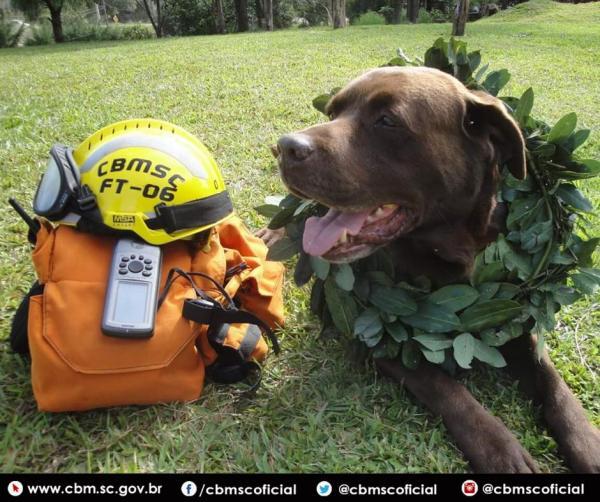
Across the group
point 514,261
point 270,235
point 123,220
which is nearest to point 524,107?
point 514,261

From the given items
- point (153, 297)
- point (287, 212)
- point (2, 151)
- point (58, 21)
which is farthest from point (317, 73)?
point (58, 21)

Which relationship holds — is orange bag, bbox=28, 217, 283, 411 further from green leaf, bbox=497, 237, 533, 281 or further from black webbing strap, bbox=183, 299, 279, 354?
green leaf, bbox=497, 237, 533, 281

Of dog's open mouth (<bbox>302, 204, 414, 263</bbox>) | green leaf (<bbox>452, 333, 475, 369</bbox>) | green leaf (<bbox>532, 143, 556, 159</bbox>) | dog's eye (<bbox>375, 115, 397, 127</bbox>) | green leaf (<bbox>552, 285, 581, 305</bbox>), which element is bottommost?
green leaf (<bbox>452, 333, 475, 369</bbox>)

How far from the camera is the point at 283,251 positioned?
7.81 feet

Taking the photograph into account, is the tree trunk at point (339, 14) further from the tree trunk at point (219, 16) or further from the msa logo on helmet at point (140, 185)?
the msa logo on helmet at point (140, 185)

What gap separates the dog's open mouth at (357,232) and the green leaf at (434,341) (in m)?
0.42

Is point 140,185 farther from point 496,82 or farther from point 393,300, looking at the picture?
point 496,82

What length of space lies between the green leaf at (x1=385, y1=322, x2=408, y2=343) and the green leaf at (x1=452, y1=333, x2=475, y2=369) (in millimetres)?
197

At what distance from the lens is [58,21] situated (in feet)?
82.2

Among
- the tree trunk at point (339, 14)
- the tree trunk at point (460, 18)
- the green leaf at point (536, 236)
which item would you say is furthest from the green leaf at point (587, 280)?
the tree trunk at point (339, 14)

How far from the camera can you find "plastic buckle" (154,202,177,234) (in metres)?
2.21

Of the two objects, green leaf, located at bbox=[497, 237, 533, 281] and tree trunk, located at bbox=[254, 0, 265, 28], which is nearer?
green leaf, located at bbox=[497, 237, 533, 281]

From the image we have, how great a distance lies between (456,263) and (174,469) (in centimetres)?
138
